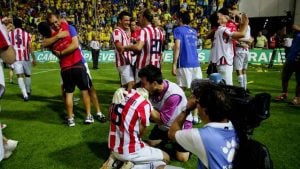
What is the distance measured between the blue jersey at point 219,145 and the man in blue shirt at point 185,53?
352cm

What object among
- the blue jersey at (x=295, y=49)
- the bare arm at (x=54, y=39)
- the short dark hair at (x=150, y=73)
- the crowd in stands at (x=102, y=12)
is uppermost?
the crowd in stands at (x=102, y=12)

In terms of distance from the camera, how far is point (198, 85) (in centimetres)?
261

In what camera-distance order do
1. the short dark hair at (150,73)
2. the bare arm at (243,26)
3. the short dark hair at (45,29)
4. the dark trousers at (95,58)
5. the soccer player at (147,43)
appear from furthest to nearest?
the dark trousers at (95,58), the soccer player at (147,43), the short dark hair at (45,29), the bare arm at (243,26), the short dark hair at (150,73)

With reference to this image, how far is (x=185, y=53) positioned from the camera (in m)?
6.10

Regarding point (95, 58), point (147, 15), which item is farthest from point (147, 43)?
point (95, 58)

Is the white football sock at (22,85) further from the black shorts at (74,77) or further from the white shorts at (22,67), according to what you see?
the black shorts at (74,77)

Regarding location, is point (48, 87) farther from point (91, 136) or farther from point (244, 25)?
point (244, 25)

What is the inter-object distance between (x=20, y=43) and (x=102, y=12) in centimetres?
1880

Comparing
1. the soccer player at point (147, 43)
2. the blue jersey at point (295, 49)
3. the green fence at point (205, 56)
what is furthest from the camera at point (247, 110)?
the green fence at point (205, 56)

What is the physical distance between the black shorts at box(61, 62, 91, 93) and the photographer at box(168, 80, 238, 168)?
3.71 m

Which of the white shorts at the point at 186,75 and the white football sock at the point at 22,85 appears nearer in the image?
the white shorts at the point at 186,75

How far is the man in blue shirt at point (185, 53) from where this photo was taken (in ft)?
19.8

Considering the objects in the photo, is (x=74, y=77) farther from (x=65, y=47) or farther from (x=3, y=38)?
(x=3, y=38)

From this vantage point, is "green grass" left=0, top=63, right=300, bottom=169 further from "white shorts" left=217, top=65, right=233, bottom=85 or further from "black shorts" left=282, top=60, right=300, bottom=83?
"white shorts" left=217, top=65, right=233, bottom=85
